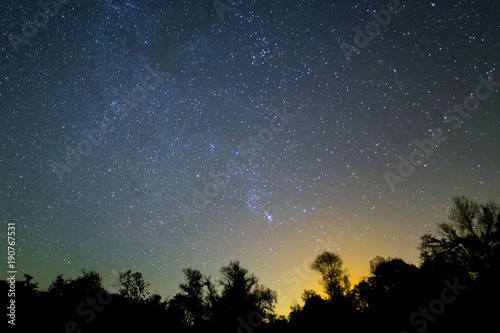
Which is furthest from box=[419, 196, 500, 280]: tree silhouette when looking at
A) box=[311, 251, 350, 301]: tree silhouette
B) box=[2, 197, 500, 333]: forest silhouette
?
box=[311, 251, 350, 301]: tree silhouette

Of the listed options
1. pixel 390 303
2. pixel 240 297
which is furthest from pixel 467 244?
pixel 240 297

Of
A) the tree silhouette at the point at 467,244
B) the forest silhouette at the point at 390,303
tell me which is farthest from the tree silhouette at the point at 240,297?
the tree silhouette at the point at 467,244

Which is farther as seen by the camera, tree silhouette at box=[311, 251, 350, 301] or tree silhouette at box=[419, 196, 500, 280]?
tree silhouette at box=[311, 251, 350, 301]

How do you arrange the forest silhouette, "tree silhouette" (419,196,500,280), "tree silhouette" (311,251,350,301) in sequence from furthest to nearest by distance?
"tree silhouette" (311,251,350,301) < "tree silhouette" (419,196,500,280) < the forest silhouette

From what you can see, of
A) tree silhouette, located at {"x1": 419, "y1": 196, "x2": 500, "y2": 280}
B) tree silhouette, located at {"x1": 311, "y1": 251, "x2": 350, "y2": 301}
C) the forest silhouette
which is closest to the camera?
the forest silhouette

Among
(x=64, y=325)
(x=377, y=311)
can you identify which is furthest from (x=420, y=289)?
(x=64, y=325)

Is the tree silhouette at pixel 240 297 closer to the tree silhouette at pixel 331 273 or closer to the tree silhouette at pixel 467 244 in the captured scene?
the tree silhouette at pixel 331 273

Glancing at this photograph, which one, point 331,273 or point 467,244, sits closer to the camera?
point 467,244

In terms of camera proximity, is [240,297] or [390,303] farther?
[240,297]

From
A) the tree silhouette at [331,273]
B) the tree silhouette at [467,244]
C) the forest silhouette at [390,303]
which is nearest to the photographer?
the forest silhouette at [390,303]

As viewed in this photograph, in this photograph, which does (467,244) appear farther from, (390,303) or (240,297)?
(240,297)

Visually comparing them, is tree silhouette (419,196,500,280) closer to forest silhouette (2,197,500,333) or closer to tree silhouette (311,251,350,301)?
forest silhouette (2,197,500,333)

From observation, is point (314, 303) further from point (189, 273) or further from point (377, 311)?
point (189, 273)

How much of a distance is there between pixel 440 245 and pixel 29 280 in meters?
30.4
